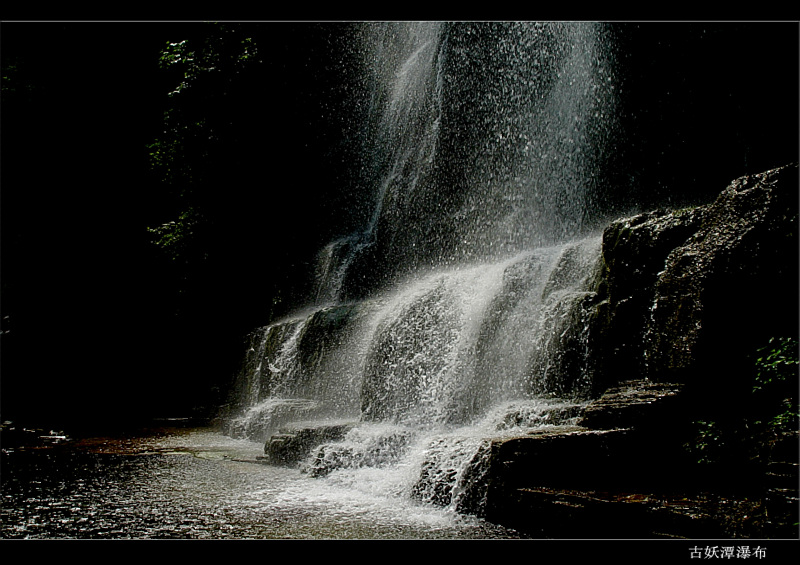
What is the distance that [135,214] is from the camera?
59.5 ft

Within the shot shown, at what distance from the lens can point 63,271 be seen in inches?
645

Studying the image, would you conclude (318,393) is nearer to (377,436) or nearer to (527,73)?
(377,436)

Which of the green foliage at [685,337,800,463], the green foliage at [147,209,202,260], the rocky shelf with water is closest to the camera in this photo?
the rocky shelf with water

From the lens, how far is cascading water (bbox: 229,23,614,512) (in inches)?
274

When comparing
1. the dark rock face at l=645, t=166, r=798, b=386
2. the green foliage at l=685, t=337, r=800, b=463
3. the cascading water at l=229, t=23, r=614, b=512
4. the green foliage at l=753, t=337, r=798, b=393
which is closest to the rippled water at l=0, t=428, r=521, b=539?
the cascading water at l=229, t=23, r=614, b=512

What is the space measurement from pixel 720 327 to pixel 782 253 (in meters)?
0.74

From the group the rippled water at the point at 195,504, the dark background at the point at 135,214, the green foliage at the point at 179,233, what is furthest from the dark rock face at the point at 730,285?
Result: the green foliage at the point at 179,233

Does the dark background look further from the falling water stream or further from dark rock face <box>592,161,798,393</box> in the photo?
dark rock face <box>592,161,798,393</box>

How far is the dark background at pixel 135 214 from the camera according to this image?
16.0m

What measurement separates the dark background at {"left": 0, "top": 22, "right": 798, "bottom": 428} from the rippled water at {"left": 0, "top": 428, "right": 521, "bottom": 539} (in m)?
A: 7.00

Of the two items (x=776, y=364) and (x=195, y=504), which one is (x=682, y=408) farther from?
(x=195, y=504)

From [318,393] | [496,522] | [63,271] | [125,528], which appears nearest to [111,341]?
[63,271]

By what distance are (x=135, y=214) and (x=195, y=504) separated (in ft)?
49.0

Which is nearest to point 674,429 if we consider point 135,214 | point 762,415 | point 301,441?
point 762,415
